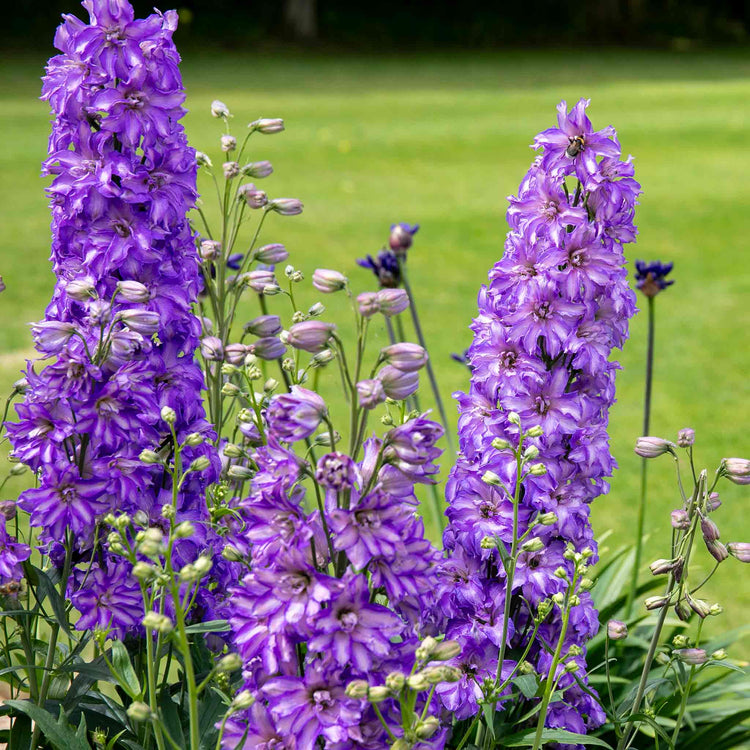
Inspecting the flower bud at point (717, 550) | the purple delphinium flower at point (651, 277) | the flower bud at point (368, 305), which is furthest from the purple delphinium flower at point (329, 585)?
the purple delphinium flower at point (651, 277)

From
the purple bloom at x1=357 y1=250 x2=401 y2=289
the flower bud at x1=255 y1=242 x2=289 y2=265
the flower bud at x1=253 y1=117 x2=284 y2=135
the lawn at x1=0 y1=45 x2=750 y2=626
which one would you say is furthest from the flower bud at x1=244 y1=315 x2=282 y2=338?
the purple bloom at x1=357 y1=250 x2=401 y2=289

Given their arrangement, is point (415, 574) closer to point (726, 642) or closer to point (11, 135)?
point (726, 642)

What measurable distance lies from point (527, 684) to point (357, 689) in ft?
2.05

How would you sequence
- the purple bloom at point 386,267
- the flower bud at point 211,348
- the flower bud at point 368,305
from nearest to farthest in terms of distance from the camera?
the flower bud at point 368,305 → the flower bud at point 211,348 → the purple bloom at point 386,267

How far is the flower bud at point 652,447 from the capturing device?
196 cm

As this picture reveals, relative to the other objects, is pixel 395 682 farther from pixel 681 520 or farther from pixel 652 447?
pixel 652 447

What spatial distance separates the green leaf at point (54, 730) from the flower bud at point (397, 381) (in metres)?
0.80

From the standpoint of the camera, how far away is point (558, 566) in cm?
200

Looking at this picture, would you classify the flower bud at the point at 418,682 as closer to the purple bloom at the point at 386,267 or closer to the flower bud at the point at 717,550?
the flower bud at the point at 717,550

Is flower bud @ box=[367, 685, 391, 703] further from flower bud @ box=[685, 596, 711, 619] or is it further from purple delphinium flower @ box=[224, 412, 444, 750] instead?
flower bud @ box=[685, 596, 711, 619]

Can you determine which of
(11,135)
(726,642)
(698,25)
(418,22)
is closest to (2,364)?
(726,642)

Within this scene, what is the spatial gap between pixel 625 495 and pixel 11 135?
1283 cm

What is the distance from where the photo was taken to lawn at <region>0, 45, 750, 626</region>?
6.94 m

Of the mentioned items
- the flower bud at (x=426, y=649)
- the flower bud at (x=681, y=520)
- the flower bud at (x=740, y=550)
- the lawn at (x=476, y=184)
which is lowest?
the lawn at (x=476, y=184)
